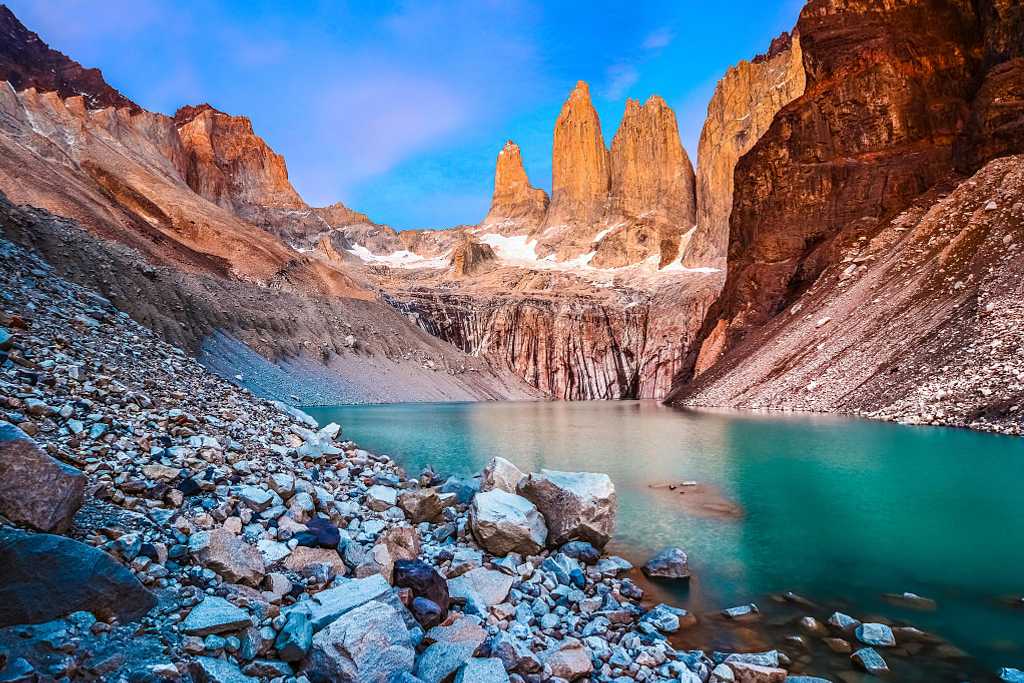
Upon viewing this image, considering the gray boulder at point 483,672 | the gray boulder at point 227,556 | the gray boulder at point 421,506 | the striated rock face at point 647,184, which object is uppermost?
the striated rock face at point 647,184

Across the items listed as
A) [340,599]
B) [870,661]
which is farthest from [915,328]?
[340,599]

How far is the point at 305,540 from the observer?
6.37 meters

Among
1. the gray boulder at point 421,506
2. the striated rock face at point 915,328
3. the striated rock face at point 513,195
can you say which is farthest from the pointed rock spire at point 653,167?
the gray boulder at point 421,506

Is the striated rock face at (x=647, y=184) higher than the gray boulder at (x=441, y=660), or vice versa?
the striated rock face at (x=647, y=184)

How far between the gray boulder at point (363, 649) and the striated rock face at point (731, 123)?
10582 centimetres

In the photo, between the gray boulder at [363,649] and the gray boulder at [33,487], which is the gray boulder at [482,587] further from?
the gray boulder at [33,487]

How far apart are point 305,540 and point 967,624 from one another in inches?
314

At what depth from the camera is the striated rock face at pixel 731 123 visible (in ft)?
340

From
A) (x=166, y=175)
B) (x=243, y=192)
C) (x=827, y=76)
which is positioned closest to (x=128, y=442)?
(x=827, y=76)

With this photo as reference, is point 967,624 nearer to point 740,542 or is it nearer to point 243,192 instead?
point 740,542

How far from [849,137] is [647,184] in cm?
7540

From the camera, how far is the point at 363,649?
4.34 metres

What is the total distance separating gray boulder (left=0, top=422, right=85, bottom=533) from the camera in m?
4.16

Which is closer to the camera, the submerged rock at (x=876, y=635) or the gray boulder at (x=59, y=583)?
the gray boulder at (x=59, y=583)
